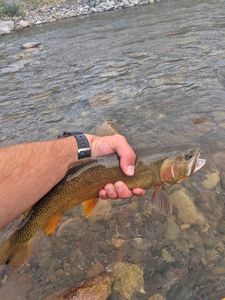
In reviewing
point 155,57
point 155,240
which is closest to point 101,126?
point 155,240

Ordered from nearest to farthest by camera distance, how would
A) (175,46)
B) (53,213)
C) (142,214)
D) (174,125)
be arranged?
(53,213) < (142,214) < (174,125) < (175,46)

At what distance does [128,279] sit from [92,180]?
2.90 feet

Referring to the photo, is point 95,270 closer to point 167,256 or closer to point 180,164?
point 167,256

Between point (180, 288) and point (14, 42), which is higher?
point (180, 288)

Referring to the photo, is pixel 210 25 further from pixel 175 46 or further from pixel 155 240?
pixel 155 240

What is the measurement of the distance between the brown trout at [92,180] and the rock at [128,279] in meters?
0.61

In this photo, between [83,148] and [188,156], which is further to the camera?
[83,148]

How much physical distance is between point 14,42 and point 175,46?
7259 millimetres

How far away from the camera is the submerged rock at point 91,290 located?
3262 millimetres

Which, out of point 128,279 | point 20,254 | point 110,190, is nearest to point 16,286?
point 20,254

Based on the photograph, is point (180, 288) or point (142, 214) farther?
point (142, 214)

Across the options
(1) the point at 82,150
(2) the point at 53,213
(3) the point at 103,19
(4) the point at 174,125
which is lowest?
(3) the point at 103,19

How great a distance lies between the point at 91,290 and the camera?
329 cm

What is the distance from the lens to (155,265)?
3.62 m
